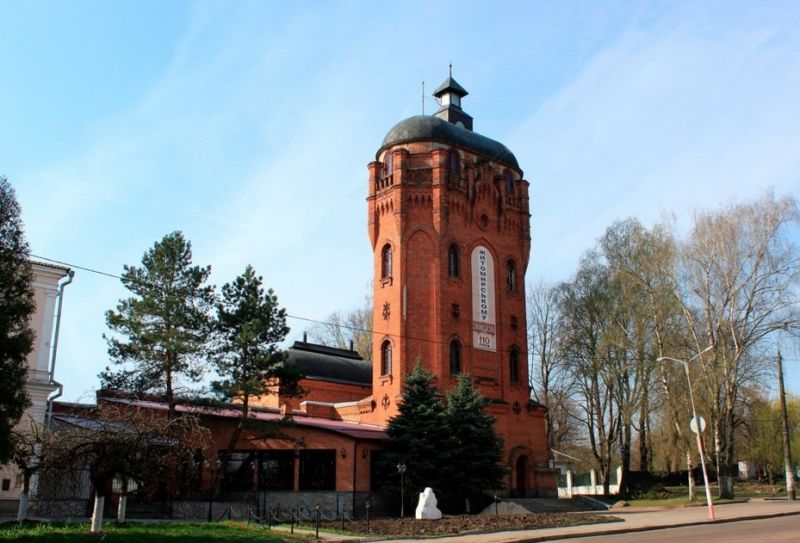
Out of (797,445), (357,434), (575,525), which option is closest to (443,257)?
(357,434)

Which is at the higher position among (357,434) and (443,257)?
(443,257)

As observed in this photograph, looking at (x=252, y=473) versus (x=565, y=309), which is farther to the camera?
(x=565, y=309)

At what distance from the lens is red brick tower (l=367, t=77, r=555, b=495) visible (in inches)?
1460

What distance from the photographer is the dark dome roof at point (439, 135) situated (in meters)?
40.0

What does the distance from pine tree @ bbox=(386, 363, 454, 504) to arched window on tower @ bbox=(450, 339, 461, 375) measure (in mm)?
4741

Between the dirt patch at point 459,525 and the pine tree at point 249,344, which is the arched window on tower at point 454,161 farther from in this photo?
the dirt patch at point 459,525

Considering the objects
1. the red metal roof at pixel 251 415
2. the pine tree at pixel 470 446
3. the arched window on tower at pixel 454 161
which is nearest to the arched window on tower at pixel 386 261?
the arched window on tower at pixel 454 161

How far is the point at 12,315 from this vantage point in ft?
53.2

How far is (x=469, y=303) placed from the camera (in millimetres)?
38719

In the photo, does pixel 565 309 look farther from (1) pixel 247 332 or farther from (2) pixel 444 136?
(1) pixel 247 332

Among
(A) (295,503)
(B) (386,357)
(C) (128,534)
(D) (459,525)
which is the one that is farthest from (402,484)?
(C) (128,534)

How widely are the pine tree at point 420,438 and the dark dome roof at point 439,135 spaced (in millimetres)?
14152

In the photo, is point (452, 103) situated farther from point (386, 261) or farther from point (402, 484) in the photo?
point (402, 484)

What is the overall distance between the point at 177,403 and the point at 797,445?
48.2m
